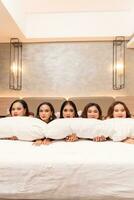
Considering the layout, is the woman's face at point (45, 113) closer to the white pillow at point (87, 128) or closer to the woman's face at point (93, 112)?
the woman's face at point (93, 112)

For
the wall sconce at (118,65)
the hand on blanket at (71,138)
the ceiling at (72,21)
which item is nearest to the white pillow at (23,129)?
the hand on blanket at (71,138)

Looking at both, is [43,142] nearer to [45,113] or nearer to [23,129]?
[23,129]

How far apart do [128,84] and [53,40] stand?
1.29m

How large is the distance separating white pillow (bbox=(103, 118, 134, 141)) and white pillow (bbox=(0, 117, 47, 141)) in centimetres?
42

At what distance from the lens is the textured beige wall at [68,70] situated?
4.13 m

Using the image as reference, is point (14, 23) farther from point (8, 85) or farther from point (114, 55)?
point (114, 55)

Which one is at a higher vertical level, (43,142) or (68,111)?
(68,111)

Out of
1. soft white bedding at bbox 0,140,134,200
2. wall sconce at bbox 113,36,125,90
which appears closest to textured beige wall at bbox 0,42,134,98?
wall sconce at bbox 113,36,125,90

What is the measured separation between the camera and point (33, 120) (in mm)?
1911

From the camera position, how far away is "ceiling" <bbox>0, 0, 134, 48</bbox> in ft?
12.3

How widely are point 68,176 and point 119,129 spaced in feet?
1.93

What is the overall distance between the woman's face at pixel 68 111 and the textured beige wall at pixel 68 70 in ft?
4.95

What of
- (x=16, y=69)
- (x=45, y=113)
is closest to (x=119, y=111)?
(x=45, y=113)

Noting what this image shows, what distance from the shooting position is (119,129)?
180 cm
